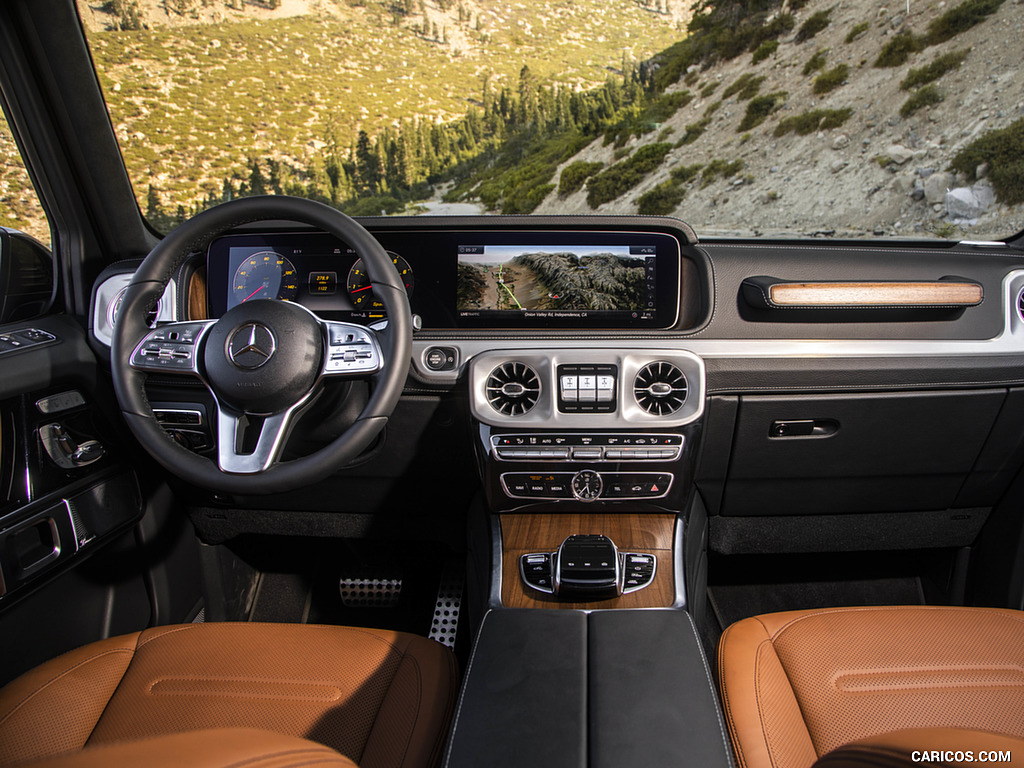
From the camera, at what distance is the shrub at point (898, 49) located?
409 centimetres

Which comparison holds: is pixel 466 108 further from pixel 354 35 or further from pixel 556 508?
pixel 556 508

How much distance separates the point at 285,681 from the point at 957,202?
2.75 metres

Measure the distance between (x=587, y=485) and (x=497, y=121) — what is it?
5.44ft

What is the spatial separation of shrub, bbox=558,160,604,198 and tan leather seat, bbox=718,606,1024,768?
1924mm

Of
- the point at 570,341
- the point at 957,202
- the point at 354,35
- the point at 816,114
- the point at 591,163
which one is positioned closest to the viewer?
the point at 570,341

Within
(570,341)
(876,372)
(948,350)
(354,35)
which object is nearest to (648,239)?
(570,341)

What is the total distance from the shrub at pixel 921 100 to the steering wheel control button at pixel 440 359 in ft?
10.1

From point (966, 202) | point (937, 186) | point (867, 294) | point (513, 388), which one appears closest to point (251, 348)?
point (513, 388)

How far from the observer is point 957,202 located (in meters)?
2.46

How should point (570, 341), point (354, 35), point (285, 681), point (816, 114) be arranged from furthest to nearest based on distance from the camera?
point (816, 114) → point (354, 35) → point (570, 341) → point (285, 681)

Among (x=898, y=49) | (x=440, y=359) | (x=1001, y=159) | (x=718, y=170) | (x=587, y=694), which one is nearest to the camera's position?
(x=587, y=694)

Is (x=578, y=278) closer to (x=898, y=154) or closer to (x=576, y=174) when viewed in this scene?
(x=576, y=174)
